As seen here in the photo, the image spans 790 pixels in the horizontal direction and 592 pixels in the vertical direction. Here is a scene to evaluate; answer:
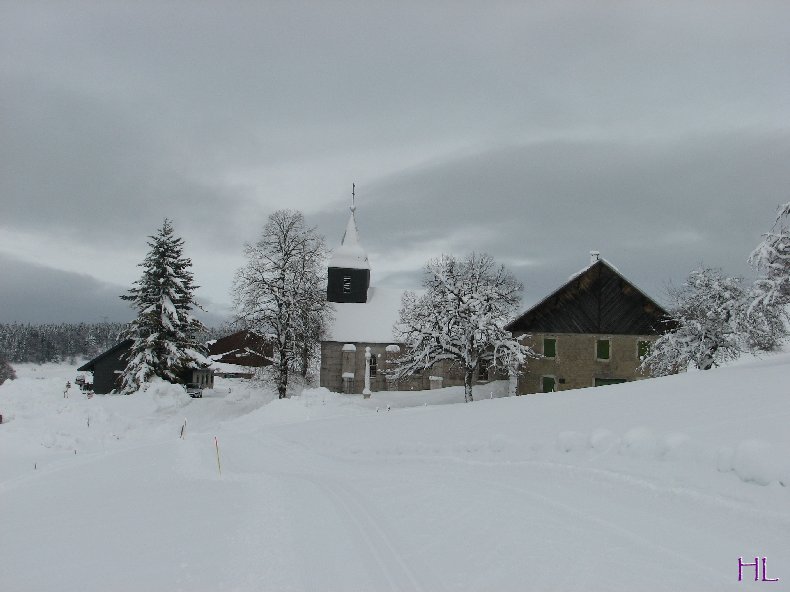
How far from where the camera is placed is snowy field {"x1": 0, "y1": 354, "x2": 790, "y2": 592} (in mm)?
6449

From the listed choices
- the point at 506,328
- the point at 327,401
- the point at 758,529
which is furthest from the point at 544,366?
the point at 758,529

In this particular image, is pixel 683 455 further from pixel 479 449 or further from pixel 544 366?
pixel 544 366

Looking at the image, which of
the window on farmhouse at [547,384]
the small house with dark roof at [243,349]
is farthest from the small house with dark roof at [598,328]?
the small house with dark roof at [243,349]

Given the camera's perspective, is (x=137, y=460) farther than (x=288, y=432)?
No

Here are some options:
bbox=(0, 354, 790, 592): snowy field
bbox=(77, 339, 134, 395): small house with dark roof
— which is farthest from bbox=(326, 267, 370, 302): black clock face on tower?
bbox=(0, 354, 790, 592): snowy field

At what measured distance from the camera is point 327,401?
3575 centimetres

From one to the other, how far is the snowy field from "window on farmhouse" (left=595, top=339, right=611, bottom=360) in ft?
61.4

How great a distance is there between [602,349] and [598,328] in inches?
52.2

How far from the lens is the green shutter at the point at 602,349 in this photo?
36.3 meters

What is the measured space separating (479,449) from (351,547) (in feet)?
23.2

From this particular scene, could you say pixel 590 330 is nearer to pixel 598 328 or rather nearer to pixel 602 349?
pixel 598 328

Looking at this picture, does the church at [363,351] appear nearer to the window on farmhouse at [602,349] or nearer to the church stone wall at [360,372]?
the church stone wall at [360,372]

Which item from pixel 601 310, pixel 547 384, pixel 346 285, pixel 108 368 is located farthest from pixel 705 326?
pixel 108 368

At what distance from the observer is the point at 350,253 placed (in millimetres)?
49719
